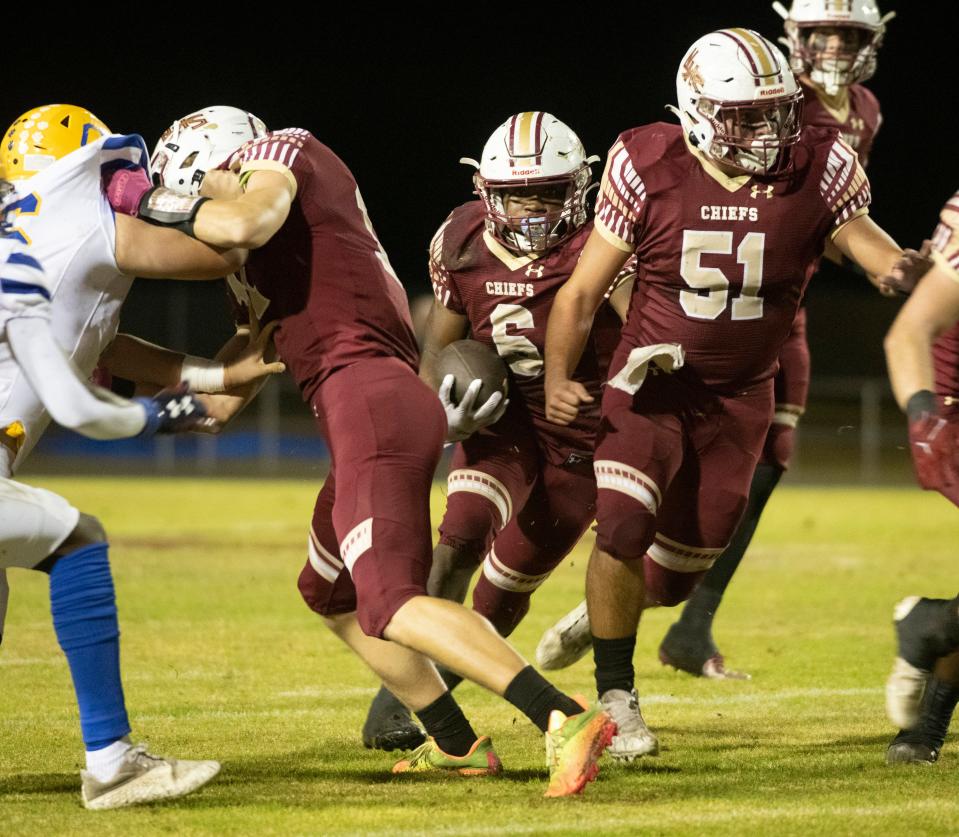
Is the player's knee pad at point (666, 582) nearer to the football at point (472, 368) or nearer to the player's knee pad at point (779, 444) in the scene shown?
the football at point (472, 368)

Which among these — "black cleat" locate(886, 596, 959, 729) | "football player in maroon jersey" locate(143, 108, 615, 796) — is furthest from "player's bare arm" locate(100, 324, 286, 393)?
"black cleat" locate(886, 596, 959, 729)

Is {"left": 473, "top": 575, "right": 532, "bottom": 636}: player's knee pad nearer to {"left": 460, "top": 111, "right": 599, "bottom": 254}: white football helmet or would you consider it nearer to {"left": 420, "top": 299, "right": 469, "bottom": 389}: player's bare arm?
{"left": 420, "top": 299, "right": 469, "bottom": 389}: player's bare arm

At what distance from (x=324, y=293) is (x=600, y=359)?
1357 mm

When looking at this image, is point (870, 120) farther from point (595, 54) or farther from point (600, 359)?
point (595, 54)

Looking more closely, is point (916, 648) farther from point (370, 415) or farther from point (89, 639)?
point (89, 639)

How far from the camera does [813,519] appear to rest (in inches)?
582

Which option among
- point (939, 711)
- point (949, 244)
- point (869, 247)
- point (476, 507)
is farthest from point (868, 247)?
point (476, 507)

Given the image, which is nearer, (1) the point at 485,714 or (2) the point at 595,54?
(1) the point at 485,714

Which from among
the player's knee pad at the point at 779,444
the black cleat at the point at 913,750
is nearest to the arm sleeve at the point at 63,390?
the black cleat at the point at 913,750

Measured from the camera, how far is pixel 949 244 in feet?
13.9

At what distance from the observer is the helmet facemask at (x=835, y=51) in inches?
271

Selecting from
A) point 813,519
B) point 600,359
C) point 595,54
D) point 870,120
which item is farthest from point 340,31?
point 600,359

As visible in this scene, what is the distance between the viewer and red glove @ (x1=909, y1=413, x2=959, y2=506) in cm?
409

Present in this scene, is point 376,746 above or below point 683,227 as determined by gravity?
below
